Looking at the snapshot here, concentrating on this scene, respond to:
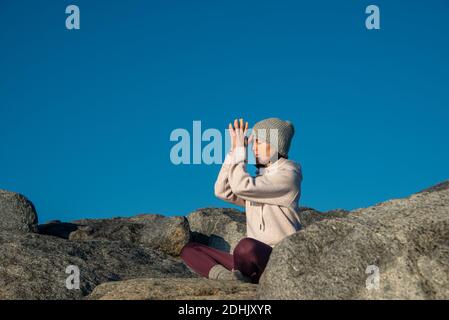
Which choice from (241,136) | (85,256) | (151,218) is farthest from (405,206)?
(151,218)

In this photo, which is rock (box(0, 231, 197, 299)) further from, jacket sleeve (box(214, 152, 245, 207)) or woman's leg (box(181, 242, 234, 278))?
jacket sleeve (box(214, 152, 245, 207))

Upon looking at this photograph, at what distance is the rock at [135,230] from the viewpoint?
59.4 ft

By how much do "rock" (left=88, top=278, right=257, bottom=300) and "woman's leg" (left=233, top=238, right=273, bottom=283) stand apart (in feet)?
1.15

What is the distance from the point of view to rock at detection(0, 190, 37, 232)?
18766 mm

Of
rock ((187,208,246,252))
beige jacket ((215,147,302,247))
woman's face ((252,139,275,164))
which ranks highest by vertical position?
woman's face ((252,139,275,164))

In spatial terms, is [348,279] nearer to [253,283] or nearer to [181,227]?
[253,283]

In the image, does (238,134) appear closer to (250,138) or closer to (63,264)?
(250,138)

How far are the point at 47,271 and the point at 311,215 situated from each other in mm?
10275

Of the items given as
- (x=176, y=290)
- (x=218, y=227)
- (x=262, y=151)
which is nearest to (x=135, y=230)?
(x=218, y=227)

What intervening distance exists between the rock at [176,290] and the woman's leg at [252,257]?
350 millimetres

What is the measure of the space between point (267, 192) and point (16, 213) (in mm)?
11822

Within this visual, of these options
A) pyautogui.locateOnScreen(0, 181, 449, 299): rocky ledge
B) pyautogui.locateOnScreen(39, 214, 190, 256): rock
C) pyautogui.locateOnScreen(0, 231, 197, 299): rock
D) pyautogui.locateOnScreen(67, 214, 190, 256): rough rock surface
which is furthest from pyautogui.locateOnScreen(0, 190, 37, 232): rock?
pyautogui.locateOnScreen(0, 181, 449, 299): rocky ledge

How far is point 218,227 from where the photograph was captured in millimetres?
19688
